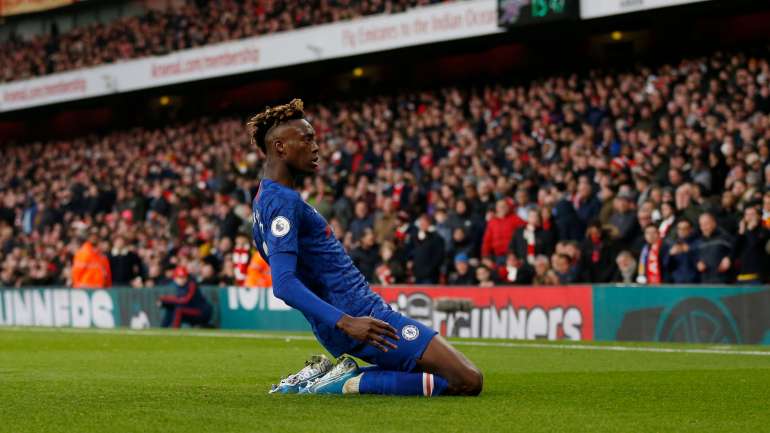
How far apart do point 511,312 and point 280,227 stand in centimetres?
1053

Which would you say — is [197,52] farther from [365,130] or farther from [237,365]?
[237,365]

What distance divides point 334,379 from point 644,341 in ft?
29.3

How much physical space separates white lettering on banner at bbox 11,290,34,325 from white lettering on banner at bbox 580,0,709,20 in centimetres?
1205

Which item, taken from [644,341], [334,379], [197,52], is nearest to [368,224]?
[644,341]

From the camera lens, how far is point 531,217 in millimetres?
18531

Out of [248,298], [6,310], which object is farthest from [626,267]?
[6,310]

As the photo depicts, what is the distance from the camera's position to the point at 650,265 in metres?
16.7

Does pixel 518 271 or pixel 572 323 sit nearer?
pixel 572 323

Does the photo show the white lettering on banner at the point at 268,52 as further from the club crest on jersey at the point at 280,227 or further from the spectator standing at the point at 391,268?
the club crest on jersey at the point at 280,227

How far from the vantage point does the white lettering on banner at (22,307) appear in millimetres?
25594

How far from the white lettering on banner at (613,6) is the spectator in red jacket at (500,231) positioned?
6.14m

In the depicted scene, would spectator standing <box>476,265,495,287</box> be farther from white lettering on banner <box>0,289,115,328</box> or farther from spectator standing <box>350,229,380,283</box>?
white lettering on banner <box>0,289,115,328</box>

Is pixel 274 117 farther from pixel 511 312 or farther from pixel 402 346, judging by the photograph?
pixel 511 312

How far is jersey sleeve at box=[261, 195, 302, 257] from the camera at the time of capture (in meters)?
7.30
